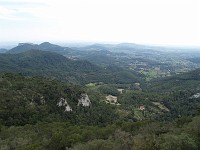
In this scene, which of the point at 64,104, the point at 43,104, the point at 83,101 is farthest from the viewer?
the point at 83,101

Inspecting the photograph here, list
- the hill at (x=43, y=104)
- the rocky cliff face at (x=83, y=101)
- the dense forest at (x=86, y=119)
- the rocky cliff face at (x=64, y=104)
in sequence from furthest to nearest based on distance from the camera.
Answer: the rocky cliff face at (x=83, y=101)
the rocky cliff face at (x=64, y=104)
the hill at (x=43, y=104)
the dense forest at (x=86, y=119)

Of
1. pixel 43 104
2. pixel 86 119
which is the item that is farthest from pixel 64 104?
pixel 86 119

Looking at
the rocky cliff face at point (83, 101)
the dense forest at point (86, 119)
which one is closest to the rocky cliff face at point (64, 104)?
the dense forest at point (86, 119)

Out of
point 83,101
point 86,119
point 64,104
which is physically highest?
point 64,104

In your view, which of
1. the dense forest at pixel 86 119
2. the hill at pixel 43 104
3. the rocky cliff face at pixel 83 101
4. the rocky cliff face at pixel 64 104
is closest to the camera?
the dense forest at pixel 86 119

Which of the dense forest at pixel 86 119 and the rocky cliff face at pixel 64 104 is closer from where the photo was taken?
the dense forest at pixel 86 119

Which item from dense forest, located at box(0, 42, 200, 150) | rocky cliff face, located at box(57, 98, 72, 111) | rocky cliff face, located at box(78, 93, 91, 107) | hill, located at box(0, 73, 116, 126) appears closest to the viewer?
dense forest, located at box(0, 42, 200, 150)

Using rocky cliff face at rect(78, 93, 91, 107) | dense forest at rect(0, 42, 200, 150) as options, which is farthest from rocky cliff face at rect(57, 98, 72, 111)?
rocky cliff face at rect(78, 93, 91, 107)

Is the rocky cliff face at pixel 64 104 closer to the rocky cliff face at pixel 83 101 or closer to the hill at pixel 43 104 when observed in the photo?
the hill at pixel 43 104

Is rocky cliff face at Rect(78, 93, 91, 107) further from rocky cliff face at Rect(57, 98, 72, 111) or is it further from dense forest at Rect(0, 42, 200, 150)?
rocky cliff face at Rect(57, 98, 72, 111)

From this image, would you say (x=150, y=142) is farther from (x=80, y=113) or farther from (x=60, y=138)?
(x=80, y=113)

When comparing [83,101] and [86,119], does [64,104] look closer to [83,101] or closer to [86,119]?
[86,119]
